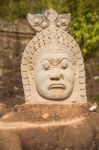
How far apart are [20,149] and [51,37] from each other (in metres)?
0.98

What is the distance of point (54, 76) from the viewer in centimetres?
423

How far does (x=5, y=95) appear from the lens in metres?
10.6

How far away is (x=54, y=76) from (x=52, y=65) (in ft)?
0.33

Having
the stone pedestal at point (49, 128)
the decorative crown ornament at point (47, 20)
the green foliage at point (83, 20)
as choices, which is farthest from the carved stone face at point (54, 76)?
the green foliage at point (83, 20)

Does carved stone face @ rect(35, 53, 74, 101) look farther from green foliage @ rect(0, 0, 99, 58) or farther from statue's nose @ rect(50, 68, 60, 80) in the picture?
green foliage @ rect(0, 0, 99, 58)

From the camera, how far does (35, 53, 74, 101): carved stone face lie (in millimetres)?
4230

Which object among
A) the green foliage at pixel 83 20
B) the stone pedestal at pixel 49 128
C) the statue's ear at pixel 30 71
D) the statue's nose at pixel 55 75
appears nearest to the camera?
the stone pedestal at pixel 49 128

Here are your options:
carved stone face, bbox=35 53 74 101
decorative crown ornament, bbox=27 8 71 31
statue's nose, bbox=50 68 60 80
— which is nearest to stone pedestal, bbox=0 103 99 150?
carved stone face, bbox=35 53 74 101

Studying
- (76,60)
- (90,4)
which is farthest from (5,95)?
(76,60)

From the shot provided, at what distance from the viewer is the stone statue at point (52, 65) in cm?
425

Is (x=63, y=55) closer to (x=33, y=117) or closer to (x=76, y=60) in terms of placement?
(x=76, y=60)

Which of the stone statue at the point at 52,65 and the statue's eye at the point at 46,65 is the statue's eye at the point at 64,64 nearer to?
the stone statue at the point at 52,65

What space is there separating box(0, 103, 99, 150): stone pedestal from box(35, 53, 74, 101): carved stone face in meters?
0.11

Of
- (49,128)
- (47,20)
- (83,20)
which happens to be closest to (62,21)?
(47,20)
